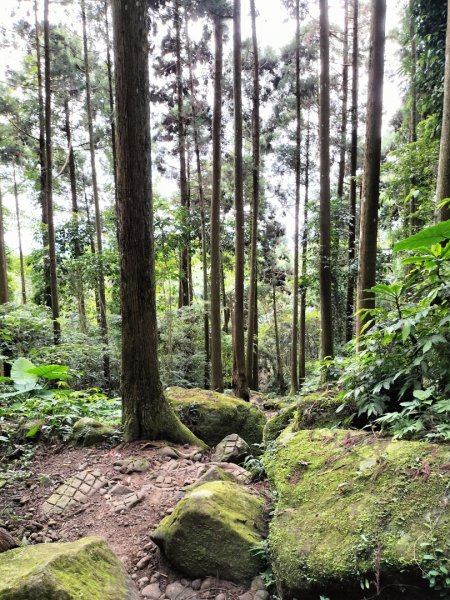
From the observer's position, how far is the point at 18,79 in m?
12.7

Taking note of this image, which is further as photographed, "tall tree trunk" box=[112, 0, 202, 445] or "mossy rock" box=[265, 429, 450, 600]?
"tall tree trunk" box=[112, 0, 202, 445]

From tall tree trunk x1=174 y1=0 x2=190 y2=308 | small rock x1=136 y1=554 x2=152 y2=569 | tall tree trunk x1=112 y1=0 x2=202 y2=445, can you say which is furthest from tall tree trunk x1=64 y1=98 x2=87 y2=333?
small rock x1=136 y1=554 x2=152 y2=569

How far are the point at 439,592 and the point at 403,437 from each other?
1.06 m

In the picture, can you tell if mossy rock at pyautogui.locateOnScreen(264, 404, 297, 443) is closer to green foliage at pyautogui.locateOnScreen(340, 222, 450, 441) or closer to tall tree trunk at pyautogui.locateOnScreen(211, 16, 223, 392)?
green foliage at pyautogui.locateOnScreen(340, 222, 450, 441)

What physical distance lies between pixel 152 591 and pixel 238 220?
7948 millimetres

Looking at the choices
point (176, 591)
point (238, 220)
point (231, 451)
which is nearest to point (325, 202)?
point (238, 220)

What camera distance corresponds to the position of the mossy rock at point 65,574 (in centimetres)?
162

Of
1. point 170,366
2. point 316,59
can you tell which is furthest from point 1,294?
point 316,59

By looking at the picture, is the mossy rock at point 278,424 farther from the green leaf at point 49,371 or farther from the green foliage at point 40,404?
the green leaf at point 49,371

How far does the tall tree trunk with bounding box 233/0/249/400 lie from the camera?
28.7ft

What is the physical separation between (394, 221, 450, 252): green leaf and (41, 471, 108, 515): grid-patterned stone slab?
11.4 ft

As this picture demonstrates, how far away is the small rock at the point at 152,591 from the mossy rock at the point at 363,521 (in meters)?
0.81

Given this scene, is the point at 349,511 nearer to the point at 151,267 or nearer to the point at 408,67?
the point at 151,267

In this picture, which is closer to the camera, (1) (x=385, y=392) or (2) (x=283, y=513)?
(2) (x=283, y=513)
